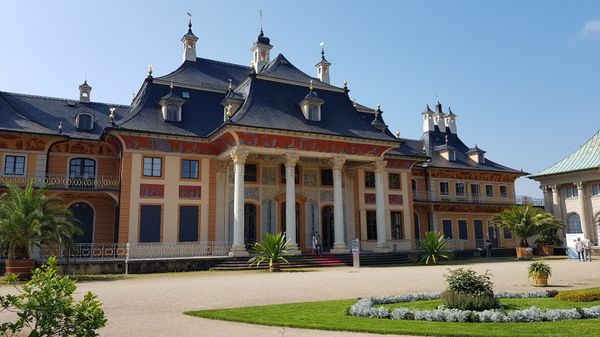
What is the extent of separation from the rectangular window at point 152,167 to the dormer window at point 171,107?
256 cm

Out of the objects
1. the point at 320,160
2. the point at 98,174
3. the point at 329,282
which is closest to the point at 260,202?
the point at 320,160

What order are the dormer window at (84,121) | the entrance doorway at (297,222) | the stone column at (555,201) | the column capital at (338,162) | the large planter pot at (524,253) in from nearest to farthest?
the dormer window at (84,121)
the column capital at (338,162)
the entrance doorway at (297,222)
the large planter pot at (524,253)
the stone column at (555,201)

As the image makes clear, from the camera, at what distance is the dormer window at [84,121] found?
92.4 ft

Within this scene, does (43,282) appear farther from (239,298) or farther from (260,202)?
(260,202)

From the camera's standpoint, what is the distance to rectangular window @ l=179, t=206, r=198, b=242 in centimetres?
2695

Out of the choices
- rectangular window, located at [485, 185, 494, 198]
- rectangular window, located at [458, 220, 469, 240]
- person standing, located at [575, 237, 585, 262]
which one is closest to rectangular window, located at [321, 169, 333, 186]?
person standing, located at [575, 237, 585, 262]

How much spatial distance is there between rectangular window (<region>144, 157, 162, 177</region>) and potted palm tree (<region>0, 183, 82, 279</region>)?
23.7ft

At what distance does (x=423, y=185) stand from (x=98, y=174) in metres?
25.2

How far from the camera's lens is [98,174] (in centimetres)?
2788

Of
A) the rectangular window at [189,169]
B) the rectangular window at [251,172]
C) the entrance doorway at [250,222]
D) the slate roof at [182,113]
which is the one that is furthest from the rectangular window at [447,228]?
the rectangular window at [189,169]

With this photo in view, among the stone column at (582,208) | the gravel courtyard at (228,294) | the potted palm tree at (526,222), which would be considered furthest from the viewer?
the stone column at (582,208)

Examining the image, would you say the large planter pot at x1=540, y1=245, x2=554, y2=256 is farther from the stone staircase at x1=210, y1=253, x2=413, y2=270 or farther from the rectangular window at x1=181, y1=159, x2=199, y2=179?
the rectangular window at x1=181, y1=159, x2=199, y2=179

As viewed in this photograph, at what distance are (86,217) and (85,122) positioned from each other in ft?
18.3

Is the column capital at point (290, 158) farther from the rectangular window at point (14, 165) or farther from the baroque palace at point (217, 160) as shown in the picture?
the rectangular window at point (14, 165)
